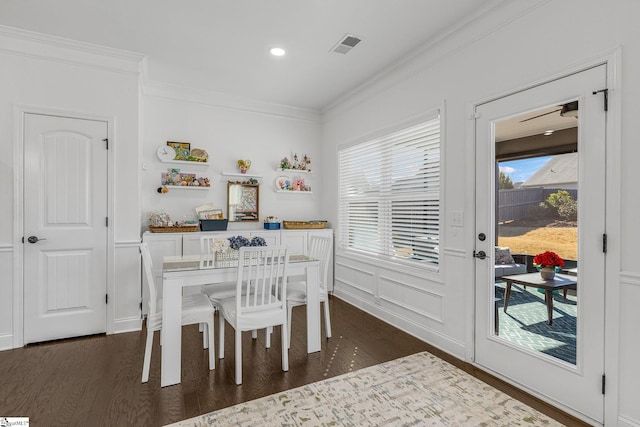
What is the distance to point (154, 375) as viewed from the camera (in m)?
2.51

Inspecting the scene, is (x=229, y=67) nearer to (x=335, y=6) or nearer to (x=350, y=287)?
(x=335, y=6)

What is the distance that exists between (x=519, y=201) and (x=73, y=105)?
13.5 ft

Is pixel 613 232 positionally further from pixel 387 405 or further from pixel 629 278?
pixel 387 405

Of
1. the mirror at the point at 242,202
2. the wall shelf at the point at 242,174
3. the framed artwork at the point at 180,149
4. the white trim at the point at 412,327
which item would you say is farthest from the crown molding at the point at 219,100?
the white trim at the point at 412,327

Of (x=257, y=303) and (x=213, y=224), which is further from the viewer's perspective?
(x=213, y=224)

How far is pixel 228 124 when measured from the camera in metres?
4.62

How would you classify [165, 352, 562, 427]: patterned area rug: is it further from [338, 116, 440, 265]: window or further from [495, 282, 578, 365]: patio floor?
[338, 116, 440, 265]: window

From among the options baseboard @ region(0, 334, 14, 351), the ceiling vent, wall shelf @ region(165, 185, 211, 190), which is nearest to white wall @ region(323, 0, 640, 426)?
the ceiling vent

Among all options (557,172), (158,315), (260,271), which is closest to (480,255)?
(557,172)

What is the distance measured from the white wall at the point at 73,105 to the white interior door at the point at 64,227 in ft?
0.33

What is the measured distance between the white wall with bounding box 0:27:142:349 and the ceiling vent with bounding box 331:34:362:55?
6.77ft

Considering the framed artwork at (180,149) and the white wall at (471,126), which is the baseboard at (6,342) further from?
the white wall at (471,126)

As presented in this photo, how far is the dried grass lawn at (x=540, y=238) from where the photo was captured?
6.93ft

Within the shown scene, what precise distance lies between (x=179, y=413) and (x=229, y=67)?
10.9 ft
